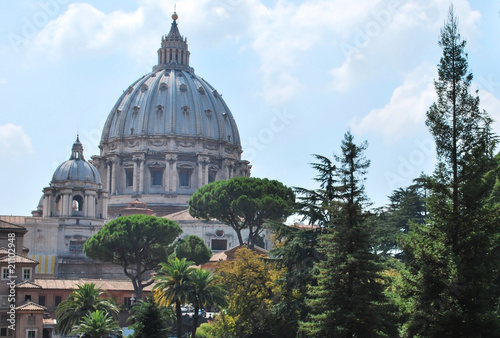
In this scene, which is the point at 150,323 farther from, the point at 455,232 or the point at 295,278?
the point at 455,232

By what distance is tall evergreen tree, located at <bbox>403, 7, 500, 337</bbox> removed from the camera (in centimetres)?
2753

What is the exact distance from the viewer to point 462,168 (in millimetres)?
29219

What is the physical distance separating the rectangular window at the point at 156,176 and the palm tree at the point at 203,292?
72456 mm

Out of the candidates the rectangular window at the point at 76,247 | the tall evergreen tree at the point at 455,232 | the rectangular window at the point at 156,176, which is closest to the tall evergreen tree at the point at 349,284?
the tall evergreen tree at the point at 455,232

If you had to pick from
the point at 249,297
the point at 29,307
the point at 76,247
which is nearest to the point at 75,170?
the point at 76,247

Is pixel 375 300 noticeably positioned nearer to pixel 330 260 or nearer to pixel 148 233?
pixel 330 260

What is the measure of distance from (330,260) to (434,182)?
610 centimetres

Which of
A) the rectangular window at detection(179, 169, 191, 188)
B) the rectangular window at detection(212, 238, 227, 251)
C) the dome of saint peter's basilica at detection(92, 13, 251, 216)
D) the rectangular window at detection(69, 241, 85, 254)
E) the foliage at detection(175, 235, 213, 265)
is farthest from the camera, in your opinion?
the rectangular window at detection(179, 169, 191, 188)

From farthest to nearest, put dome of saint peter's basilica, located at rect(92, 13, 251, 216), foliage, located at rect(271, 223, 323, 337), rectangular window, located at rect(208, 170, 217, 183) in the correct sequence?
rectangular window, located at rect(208, 170, 217, 183), dome of saint peter's basilica, located at rect(92, 13, 251, 216), foliage, located at rect(271, 223, 323, 337)

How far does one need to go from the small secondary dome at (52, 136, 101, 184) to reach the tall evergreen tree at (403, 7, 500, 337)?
224 ft

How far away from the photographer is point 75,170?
95.0 metres

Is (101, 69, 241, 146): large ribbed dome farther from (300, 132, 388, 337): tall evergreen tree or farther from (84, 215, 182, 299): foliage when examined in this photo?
(300, 132, 388, 337): tall evergreen tree

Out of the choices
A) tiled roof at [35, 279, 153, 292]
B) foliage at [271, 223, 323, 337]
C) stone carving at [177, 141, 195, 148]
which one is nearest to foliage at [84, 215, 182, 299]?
tiled roof at [35, 279, 153, 292]

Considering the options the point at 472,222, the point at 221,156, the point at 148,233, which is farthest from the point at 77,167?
the point at 472,222
